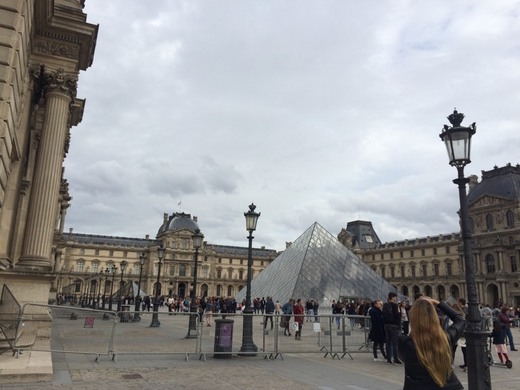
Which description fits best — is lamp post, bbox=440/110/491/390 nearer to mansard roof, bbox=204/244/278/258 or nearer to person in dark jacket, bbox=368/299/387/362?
person in dark jacket, bbox=368/299/387/362

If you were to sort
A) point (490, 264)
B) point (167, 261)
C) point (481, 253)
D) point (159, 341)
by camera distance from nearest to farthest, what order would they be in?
point (159, 341)
point (490, 264)
point (481, 253)
point (167, 261)

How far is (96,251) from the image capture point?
9294 centimetres

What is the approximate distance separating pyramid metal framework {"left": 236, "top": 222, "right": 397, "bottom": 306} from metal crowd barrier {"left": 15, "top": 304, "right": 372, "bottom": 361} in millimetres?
14795

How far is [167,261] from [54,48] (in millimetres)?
86688

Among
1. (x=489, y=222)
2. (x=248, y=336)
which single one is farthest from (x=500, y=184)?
(x=248, y=336)

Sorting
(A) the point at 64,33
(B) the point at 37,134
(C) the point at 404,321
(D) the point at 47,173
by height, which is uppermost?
(A) the point at 64,33

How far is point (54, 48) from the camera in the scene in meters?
11.4

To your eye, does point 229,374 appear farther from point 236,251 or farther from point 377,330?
point 236,251

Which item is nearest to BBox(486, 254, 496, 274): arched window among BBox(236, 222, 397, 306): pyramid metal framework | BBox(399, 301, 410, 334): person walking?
BBox(236, 222, 397, 306): pyramid metal framework

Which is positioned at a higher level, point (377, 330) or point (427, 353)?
point (427, 353)

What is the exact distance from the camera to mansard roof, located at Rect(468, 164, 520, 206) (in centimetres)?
6156

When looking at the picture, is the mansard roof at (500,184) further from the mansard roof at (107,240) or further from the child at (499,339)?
the mansard roof at (107,240)

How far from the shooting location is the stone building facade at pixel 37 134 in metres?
9.27

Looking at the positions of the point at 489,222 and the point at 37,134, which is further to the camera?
the point at 489,222
